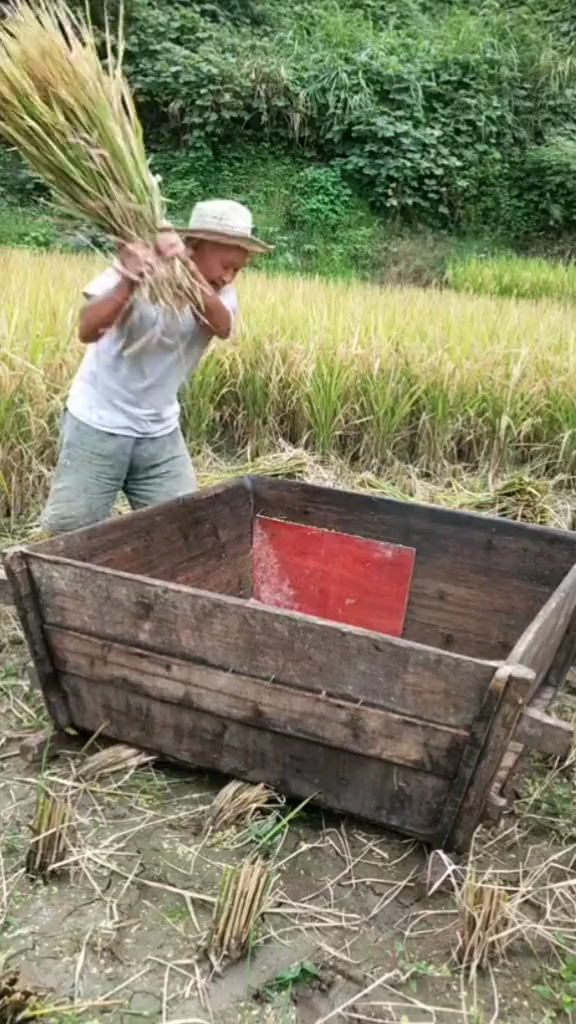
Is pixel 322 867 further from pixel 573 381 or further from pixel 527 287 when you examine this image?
pixel 527 287

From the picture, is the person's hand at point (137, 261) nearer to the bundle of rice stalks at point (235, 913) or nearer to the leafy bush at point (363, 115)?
the bundle of rice stalks at point (235, 913)

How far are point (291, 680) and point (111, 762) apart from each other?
0.50m

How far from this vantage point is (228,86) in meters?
11.3

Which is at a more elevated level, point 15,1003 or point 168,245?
point 168,245

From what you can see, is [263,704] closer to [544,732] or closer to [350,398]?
[544,732]

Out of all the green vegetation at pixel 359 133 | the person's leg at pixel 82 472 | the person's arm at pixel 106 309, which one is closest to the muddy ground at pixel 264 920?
the person's leg at pixel 82 472

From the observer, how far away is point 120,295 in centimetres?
234

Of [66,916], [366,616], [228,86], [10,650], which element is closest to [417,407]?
[366,616]

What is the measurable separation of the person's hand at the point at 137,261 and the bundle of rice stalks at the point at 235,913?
1308mm

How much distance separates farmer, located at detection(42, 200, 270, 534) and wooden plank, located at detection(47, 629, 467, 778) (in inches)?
21.9

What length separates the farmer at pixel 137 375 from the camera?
2.41 metres

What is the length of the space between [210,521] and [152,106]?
1010 cm

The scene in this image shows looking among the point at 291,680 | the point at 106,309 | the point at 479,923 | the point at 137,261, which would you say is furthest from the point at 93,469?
the point at 479,923

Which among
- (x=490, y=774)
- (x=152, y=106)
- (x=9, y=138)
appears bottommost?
(x=152, y=106)
